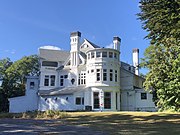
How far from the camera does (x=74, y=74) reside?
4103cm

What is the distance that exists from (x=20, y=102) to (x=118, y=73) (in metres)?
16.5

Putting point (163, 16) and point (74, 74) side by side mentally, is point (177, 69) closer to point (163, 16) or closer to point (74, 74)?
point (163, 16)

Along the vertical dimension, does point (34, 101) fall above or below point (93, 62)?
below

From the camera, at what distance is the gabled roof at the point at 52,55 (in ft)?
145

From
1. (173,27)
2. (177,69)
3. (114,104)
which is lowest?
(114,104)

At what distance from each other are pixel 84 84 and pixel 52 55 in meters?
9.11

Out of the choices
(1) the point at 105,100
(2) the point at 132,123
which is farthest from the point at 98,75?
(2) the point at 132,123

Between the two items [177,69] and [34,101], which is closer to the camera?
[177,69]

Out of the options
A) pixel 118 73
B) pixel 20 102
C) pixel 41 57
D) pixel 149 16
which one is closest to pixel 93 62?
pixel 118 73

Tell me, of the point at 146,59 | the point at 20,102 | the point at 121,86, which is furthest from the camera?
the point at 20,102

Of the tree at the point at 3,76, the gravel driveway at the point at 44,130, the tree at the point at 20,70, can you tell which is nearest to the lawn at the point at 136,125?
the gravel driveway at the point at 44,130

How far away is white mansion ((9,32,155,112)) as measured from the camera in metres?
36.7

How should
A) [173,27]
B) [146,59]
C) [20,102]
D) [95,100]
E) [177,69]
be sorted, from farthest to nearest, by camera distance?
[20,102], [95,100], [146,59], [173,27], [177,69]

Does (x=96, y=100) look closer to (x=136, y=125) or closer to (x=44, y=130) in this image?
(x=136, y=125)
